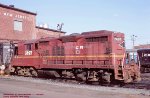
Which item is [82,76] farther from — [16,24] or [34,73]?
[16,24]

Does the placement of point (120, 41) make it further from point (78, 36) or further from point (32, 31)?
point (32, 31)

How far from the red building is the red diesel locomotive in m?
14.5

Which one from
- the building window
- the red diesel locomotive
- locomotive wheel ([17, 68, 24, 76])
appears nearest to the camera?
the red diesel locomotive

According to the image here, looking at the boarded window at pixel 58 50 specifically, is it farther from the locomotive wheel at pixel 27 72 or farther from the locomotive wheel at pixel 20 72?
the locomotive wheel at pixel 20 72

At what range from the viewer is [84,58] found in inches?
862

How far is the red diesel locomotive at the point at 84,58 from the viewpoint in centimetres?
2031

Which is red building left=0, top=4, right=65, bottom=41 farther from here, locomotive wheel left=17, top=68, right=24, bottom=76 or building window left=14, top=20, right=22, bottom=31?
locomotive wheel left=17, top=68, right=24, bottom=76

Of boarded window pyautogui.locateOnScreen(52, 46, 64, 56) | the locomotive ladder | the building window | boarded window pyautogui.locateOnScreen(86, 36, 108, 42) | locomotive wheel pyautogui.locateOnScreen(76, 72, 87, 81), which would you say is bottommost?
locomotive wheel pyautogui.locateOnScreen(76, 72, 87, 81)

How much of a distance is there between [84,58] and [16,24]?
76.3ft

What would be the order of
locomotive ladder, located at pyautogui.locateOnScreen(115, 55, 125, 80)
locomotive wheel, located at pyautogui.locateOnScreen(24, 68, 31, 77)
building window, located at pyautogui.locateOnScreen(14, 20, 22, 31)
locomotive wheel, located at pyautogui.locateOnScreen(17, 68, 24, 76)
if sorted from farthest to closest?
building window, located at pyautogui.locateOnScreen(14, 20, 22, 31)
locomotive wheel, located at pyautogui.locateOnScreen(17, 68, 24, 76)
locomotive wheel, located at pyautogui.locateOnScreen(24, 68, 31, 77)
locomotive ladder, located at pyautogui.locateOnScreen(115, 55, 125, 80)

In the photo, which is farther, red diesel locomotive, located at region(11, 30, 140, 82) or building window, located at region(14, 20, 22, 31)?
building window, located at region(14, 20, 22, 31)

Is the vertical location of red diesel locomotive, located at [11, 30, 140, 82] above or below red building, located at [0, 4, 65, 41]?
below

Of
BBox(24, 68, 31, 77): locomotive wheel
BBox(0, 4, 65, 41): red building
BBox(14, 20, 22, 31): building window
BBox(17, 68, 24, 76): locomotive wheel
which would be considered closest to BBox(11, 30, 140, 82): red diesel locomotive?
BBox(24, 68, 31, 77): locomotive wheel

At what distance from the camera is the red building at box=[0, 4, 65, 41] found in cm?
4009
